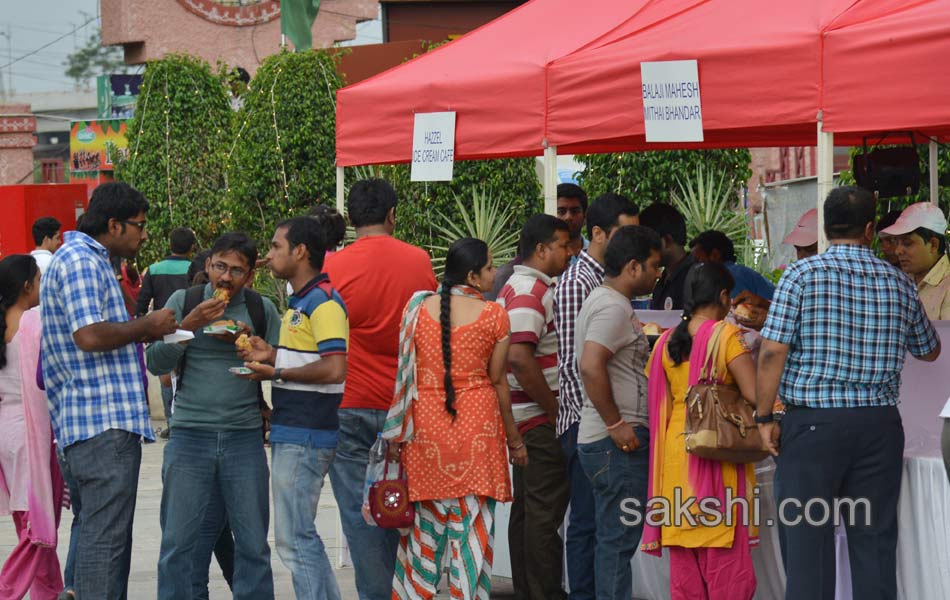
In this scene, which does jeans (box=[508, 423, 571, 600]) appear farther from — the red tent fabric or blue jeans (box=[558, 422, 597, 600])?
the red tent fabric

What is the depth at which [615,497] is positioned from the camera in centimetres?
626

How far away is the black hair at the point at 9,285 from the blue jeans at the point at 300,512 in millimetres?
1652

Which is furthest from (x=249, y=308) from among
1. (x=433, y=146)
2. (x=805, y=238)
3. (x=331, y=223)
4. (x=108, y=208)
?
(x=805, y=238)

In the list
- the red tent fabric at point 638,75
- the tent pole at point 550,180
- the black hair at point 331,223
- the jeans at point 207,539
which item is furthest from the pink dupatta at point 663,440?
the black hair at point 331,223

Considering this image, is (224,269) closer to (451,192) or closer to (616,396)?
(616,396)

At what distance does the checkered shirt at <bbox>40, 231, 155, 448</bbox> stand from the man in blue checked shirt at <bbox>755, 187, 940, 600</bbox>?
2.52 meters

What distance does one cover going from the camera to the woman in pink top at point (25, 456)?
22.2ft

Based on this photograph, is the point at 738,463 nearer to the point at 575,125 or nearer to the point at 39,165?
the point at 575,125

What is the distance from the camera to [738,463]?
5.94m

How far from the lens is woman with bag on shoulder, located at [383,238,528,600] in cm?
601

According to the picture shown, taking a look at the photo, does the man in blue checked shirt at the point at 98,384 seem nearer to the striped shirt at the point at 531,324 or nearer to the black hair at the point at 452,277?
the black hair at the point at 452,277

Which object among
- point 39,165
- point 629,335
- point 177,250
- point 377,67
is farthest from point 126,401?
point 39,165

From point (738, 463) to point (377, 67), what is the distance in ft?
80.5

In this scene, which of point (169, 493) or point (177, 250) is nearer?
point (169, 493)
